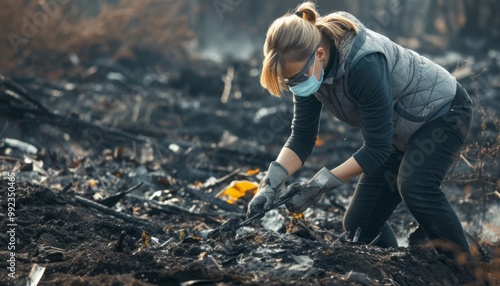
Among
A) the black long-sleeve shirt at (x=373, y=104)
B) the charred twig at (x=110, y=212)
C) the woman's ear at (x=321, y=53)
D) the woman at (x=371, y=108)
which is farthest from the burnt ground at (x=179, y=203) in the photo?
the woman's ear at (x=321, y=53)

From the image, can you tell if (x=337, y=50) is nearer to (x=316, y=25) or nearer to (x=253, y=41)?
(x=316, y=25)

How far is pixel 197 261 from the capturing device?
3.36m

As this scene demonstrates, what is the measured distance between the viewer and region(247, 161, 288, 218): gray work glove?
12.5 feet

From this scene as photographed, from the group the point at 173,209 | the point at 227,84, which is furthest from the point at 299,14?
the point at 227,84

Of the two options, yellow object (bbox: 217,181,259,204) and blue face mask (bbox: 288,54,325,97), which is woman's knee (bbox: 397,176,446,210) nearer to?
blue face mask (bbox: 288,54,325,97)

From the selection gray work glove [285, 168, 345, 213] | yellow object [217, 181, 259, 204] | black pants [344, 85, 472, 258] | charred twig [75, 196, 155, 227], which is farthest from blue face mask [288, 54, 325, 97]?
yellow object [217, 181, 259, 204]

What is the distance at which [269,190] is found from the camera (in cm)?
386

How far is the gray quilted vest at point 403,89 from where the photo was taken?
366 cm

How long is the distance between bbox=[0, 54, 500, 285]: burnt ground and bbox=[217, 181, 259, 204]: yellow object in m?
0.07

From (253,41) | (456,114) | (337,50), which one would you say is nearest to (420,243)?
(456,114)

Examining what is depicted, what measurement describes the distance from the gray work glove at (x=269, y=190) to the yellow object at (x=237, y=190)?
5.59 ft

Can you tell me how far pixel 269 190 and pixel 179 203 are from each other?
1903mm

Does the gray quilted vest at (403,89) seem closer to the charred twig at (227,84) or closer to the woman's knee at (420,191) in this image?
the woman's knee at (420,191)

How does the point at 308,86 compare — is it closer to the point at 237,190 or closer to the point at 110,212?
Answer: the point at 110,212
